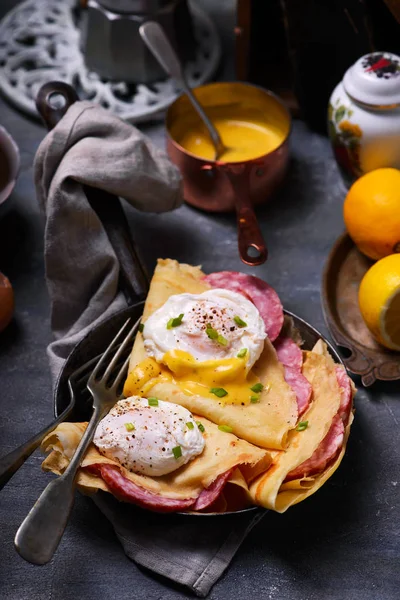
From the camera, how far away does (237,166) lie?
1733 millimetres

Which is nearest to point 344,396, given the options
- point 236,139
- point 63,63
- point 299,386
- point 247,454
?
point 299,386

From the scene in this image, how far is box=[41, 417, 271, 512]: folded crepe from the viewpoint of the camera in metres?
1.22

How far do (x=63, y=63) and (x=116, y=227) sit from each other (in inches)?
32.0

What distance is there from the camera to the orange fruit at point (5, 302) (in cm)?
159

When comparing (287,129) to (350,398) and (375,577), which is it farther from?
(375,577)

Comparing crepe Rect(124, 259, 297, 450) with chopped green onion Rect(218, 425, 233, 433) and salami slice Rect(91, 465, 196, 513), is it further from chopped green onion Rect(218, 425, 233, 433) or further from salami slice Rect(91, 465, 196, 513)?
salami slice Rect(91, 465, 196, 513)

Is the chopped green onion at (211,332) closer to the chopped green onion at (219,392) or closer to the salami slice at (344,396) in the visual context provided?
the chopped green onion at (219,392)

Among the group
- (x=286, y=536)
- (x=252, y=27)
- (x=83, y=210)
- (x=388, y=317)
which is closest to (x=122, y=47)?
(x=252, y=27)

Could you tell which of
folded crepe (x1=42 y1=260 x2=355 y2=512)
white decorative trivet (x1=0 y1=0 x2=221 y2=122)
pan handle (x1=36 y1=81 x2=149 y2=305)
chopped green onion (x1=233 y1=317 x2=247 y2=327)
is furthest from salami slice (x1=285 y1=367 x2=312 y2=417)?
white decorative trivet (x1=0 y1=0 x2=221 y2=122)

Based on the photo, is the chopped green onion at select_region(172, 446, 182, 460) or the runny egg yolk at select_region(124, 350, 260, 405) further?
the runny egg yolk at select_region(124, 350, 260, 405)

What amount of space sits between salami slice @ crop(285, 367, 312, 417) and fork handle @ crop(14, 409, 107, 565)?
0.40 m

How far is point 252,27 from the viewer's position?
204 centimetres

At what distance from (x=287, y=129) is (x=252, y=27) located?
0.34 meters

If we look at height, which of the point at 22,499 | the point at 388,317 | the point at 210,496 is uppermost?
the point at 388,317
